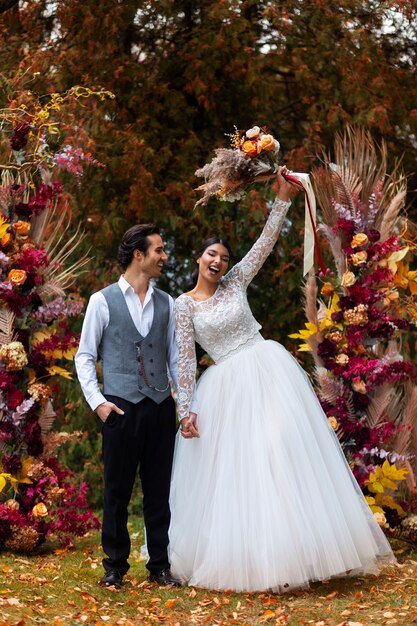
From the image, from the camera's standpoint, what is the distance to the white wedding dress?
5.00 m

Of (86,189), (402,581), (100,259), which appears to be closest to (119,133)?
(86,189)

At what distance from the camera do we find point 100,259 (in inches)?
366

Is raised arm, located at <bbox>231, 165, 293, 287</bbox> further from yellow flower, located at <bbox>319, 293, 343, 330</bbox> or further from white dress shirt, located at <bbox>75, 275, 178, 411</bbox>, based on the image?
yellow flower, located at <bbox>319, 293, 343, 330</bbox>

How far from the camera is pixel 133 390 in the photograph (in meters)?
5.09

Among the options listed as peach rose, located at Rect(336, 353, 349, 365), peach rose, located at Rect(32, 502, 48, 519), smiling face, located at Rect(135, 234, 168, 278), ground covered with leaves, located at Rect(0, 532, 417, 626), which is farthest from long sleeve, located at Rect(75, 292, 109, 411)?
peach rose, located at Rect(336, 353, 349, 365)

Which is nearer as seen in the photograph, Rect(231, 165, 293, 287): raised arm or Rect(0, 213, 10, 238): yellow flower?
Rect(231, 165, 293, 287): raised arm

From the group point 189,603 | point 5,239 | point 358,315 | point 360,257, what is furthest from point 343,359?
point 5,239

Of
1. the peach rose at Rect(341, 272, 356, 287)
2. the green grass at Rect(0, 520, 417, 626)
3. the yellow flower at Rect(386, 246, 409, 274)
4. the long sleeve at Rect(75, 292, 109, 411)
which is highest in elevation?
the yellow flower at Rect(386, 246, 409, 274)

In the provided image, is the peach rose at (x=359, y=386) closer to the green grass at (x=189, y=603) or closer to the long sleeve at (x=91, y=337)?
the green grass at (x=189, y=603)

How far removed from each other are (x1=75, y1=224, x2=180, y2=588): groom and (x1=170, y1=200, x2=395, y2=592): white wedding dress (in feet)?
0.43

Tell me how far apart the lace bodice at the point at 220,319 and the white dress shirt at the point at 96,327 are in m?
0.24

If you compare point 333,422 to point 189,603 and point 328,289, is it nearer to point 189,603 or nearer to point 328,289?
point 328,289

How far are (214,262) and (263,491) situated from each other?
4.41 feet

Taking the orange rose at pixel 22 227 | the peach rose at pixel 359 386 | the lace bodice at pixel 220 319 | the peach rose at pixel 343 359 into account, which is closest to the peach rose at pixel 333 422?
the peach rose at pixel 359 386
